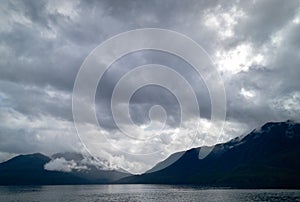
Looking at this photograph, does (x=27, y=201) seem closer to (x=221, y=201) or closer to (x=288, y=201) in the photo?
(x=221, y=201)

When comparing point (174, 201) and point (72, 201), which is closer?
point (174, 201)

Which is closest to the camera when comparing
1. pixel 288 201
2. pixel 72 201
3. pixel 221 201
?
pixel 288 201

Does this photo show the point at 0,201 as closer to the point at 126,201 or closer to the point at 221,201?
the point at 126,201

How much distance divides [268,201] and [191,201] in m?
39.9

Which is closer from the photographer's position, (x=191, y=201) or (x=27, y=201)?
(x=191, y=201)

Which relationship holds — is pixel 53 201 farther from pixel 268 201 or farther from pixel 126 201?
pixel 268 201

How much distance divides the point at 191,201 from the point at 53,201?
83144 mm

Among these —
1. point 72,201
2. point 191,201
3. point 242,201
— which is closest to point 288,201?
point 242,201

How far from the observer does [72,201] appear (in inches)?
7175

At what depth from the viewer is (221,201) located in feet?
540

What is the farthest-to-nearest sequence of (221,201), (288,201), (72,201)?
1. (72,201)
2. (221,201)
3. (288,201)

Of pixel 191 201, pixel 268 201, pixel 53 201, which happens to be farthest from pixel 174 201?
pixel 53 201

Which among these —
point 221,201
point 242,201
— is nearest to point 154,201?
point 221,201

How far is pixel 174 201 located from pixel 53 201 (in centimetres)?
7352
